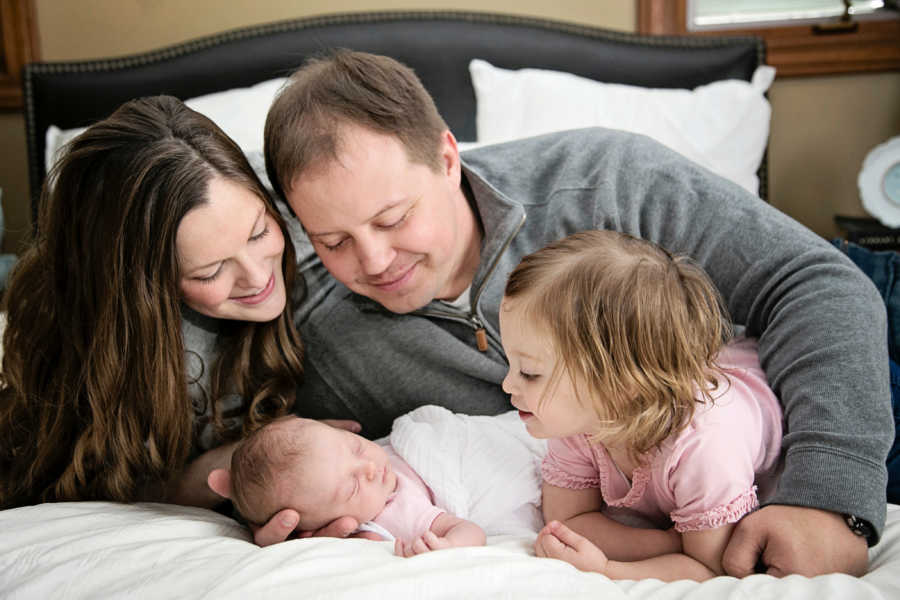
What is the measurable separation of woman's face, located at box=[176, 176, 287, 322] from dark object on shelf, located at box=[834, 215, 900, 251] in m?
1.95

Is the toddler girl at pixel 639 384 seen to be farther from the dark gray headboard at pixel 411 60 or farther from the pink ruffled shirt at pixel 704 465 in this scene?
the dark gray headboard at pixel 411 60

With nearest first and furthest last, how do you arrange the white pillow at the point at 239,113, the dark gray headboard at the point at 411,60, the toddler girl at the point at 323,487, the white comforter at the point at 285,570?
1. the white comforter at the point at 285,570
2. the toddler girl at the point at 323,487
3. the white pillow at the point at 239,113
4. the dark gray headboard at the point at 411,60

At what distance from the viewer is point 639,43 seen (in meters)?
2.58

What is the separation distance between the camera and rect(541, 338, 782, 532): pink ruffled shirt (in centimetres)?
105

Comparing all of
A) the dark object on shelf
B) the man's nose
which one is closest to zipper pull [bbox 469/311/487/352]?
the man's nose

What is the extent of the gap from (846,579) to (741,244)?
23.4 inches

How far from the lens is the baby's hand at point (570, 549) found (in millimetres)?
1053

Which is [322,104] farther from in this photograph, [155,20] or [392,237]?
[155,20]

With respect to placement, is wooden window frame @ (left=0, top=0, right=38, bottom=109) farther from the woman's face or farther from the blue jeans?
the blue jeans

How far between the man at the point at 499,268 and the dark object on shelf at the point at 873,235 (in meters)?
1.28

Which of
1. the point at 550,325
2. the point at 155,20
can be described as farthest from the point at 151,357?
the point at 155,20

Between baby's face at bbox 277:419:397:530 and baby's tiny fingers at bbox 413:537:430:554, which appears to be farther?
baby's face at bbox 277:419:397:530

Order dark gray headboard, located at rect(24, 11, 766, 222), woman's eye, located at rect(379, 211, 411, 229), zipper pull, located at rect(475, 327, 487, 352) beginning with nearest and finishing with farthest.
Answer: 1. woman's eye, located at rect(379, 211, 411, 229)
2. zipper pull, located at rect(475, 327, 487, 352)
3. dark gray headboard, located at rect(24, 11, 766, 222)

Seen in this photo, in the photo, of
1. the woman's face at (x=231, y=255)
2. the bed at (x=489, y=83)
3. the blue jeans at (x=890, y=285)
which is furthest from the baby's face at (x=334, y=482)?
the blue jeans at (x=890, y=285)
